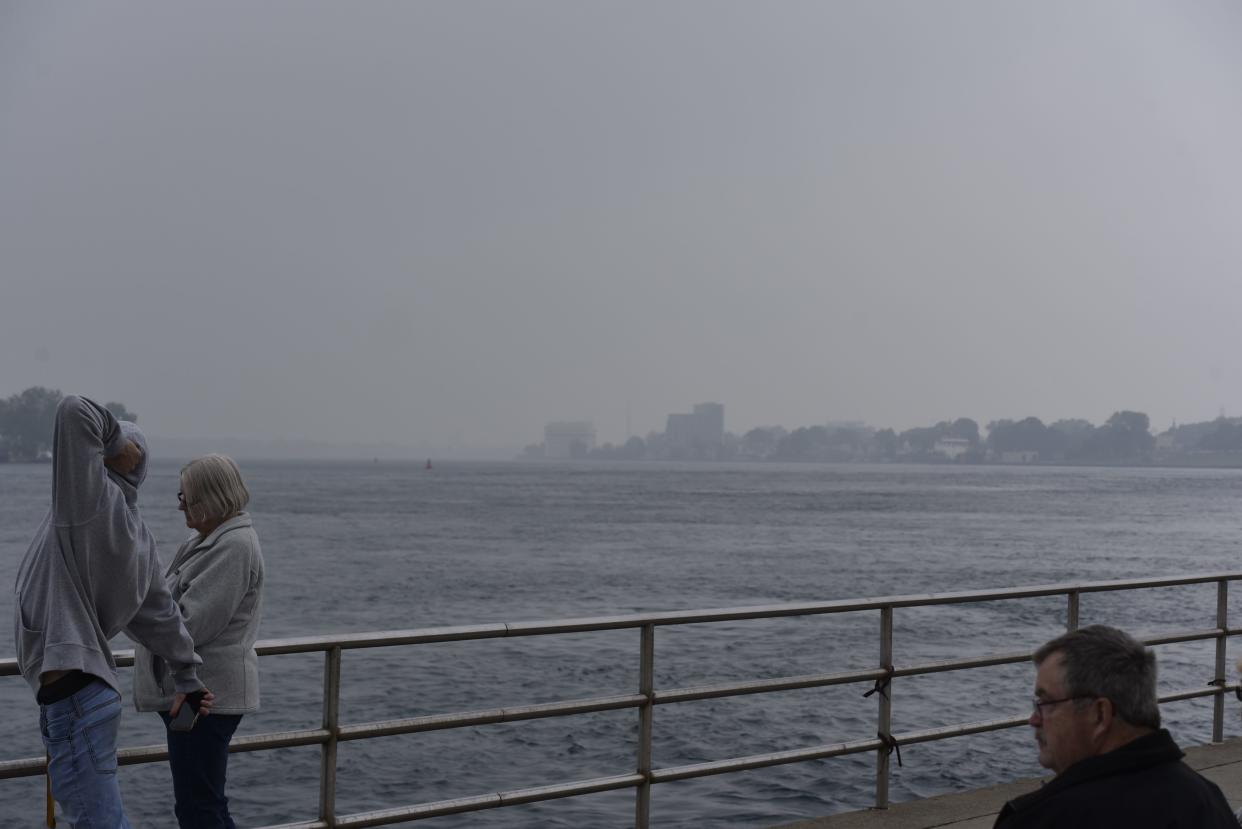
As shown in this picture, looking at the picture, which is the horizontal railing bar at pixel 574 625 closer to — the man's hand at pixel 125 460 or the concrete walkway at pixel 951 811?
the man's hand at pixel 125 460

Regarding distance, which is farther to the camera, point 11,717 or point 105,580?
point 11,717

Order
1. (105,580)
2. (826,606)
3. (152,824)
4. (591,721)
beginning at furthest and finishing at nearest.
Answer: (591,721) < (152,824) < (826,606) < (105,580)

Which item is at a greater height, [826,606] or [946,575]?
[826,606]

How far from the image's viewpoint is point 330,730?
4.23 m

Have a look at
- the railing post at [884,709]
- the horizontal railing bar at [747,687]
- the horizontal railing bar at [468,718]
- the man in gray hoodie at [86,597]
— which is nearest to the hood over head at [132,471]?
the man in gray hoodie at [86,597]

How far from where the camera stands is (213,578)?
3719 mm

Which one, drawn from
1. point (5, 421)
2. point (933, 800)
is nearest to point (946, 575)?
point (933, 800)

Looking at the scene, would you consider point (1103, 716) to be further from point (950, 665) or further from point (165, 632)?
point (950, 665)

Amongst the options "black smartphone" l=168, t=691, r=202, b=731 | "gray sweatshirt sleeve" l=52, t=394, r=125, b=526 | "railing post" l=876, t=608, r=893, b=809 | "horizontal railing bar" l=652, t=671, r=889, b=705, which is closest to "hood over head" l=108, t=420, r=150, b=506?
"gray sweatshirt sleeve" l=52, t=394, r=125, b=526

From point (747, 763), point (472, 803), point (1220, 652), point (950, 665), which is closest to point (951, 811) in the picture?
point (950, 665)

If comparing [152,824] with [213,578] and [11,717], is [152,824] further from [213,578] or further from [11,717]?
[213,578]

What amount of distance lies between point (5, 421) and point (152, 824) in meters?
200

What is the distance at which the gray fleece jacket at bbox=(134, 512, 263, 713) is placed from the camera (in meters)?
3.68

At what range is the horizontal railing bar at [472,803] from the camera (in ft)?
14.4
